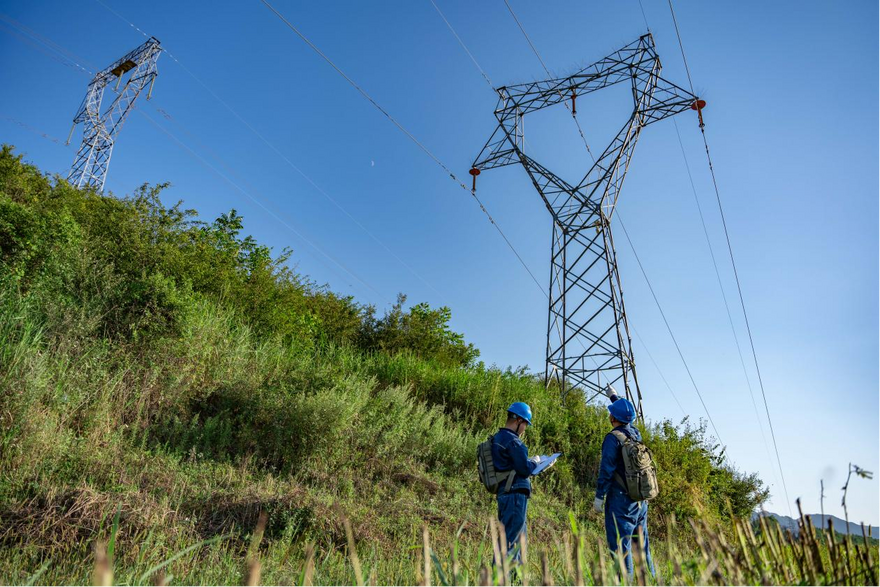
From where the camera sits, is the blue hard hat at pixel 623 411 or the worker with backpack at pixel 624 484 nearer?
the worker with backpack at pixel 624 484

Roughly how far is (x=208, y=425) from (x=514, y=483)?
490 centimetres

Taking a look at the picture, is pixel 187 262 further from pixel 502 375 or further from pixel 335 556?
pixel 502 375

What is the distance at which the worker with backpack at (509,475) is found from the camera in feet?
17.9

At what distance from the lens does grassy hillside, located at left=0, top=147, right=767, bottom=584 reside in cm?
531

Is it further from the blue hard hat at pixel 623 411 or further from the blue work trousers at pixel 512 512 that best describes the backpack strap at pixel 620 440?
the blue work trousers at pixel 512 512

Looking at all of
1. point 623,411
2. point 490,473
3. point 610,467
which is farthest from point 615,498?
point 490,473

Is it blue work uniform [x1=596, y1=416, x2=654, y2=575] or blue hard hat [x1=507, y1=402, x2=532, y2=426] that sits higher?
blue hard hat [x1=507, y1=402, x2=532, y2=426]

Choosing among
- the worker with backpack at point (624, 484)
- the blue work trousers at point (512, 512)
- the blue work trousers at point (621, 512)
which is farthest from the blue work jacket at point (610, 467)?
the blue work trousers at point (512, 512)

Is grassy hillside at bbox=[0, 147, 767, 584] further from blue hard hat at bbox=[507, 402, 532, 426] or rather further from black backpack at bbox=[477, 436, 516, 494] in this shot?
blue hard hat at bbox=[507, 402, 532, 426]

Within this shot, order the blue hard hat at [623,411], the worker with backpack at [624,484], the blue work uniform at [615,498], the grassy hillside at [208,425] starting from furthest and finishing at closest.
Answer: the blue hard hat at [623,411] < the blue work uniform at [615,498] < the worker with backpack at [624,484] < the grassy hillside at [208,425]

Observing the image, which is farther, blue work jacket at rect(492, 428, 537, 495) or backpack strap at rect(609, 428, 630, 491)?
backpack strap at rect(609, 428, 630, 491)

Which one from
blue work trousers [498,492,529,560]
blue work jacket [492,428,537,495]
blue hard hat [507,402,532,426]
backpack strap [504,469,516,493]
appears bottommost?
blue work trousers [498,492,529,560]

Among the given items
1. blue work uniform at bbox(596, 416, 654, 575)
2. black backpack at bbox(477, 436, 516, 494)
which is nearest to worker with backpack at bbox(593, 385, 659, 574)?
blue work uniform at bbox(596, 416, 654, 575)

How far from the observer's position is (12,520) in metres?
4.91
